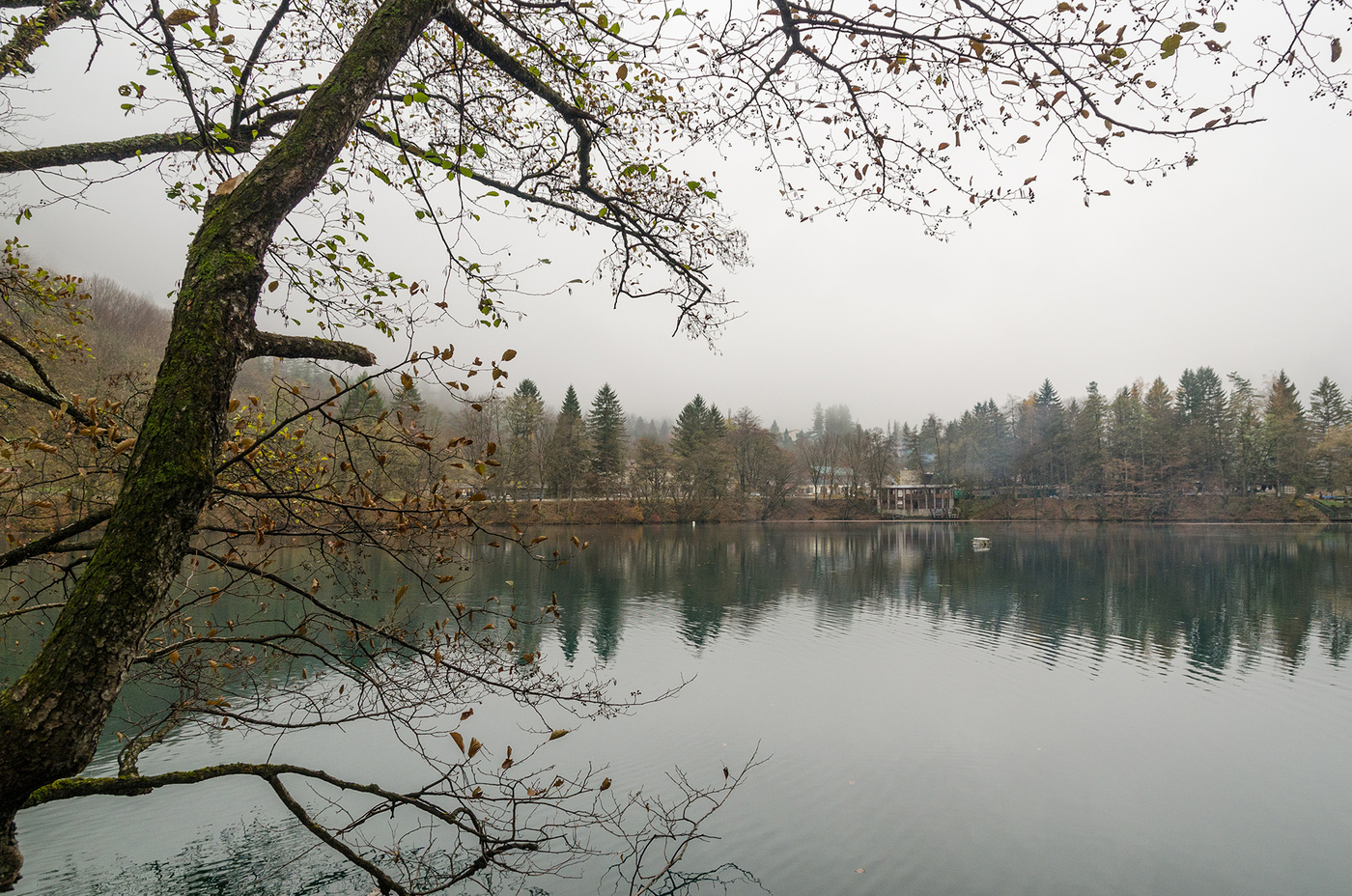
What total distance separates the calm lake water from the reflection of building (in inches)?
1554

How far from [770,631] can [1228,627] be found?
11.3 meters

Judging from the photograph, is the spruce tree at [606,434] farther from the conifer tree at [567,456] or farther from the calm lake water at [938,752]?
the calm lake water at [938,752]

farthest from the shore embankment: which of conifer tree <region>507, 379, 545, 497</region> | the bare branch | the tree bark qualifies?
the tree bark

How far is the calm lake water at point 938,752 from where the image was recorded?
608cm

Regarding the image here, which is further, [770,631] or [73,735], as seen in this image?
[770,631]

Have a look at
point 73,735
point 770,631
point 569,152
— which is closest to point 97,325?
point 770,631

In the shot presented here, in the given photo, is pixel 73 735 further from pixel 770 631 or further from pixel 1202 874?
pixel 770 631

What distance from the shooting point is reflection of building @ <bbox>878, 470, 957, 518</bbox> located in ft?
196

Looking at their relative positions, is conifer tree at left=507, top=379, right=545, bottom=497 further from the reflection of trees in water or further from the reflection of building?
the reflection of building

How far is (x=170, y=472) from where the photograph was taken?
1.72 metres

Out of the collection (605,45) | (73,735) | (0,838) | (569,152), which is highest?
(605,45)

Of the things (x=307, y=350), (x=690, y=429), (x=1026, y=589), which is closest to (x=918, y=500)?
(x=690, y=429)

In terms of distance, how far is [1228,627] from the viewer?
16.2 metres

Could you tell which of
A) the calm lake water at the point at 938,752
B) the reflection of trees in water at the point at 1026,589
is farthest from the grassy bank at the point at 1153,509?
the calm lake water at the point at 938,752
